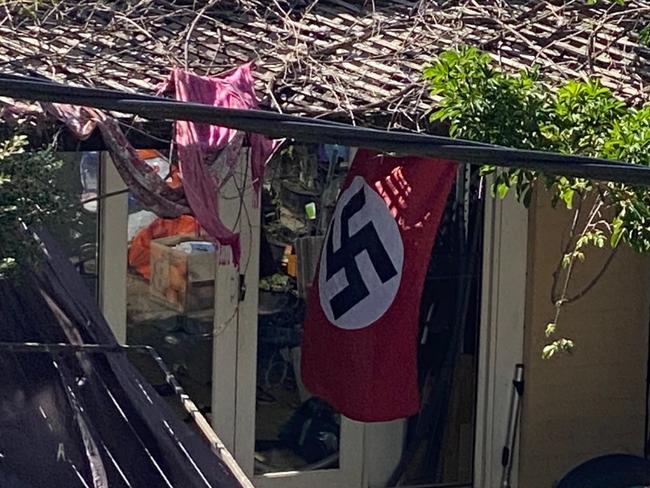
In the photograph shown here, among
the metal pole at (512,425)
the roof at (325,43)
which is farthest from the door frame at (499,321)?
the roof at (325,43)

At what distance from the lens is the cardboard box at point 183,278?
24.2 ft

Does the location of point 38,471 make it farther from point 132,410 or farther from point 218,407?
point 218,407

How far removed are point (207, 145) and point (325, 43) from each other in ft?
4.88

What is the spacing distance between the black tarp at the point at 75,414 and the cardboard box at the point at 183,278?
6.27ft

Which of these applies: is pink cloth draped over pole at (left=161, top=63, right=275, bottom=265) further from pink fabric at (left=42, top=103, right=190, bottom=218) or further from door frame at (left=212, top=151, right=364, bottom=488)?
door frame at (left=212, top=151, right=364, bottom=488)

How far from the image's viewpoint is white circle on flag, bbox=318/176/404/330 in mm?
6711

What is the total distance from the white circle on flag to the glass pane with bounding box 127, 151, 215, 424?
2.49 feet

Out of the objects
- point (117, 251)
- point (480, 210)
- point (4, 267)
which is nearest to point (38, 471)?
point (4, 267)

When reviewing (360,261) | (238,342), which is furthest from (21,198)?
(238,342)

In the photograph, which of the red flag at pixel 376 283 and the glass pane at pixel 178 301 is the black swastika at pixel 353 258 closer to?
the red flag at pixel 376 283

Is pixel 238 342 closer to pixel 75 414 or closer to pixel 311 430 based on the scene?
pixel 311 430

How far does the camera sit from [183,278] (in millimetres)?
7426

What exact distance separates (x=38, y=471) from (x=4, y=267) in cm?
71

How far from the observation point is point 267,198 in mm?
7449
